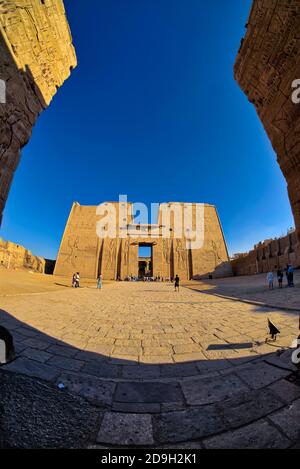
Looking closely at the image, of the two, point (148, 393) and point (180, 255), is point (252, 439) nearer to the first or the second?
point (148, 393)

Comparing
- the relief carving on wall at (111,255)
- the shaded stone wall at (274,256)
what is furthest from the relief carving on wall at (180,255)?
the relief carving on wall at (111,255)

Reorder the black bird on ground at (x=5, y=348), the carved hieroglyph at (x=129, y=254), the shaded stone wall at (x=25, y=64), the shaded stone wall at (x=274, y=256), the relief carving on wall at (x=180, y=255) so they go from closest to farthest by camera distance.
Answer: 1. the black bird on ground at (x=5, y=348)
2. the shaded stone wall at (x=25, y=64)
3. the shaded stone wall at (x=274, y=256)
4. the carved hieroglyph at (x=129, y=254)
5. the relief carving on wall at (x=180, y=255)

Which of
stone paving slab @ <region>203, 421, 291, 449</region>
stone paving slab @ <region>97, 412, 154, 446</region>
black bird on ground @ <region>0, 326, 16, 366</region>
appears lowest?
stone paving slab @ <region>97, 412, 154, 446</region>

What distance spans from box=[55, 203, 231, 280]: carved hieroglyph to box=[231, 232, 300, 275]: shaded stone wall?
4.12 meters

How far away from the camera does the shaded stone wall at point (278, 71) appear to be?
108 inches

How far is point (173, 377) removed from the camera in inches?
95.1

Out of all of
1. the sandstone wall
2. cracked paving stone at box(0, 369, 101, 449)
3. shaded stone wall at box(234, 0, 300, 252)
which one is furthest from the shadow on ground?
the sandstone wall

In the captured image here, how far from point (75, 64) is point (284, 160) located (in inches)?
182

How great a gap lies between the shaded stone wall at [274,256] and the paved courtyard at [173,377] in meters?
15.1

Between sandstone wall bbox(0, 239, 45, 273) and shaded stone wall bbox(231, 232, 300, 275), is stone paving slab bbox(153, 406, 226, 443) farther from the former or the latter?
sandstone wall bbox(0, 239, 45, 273)

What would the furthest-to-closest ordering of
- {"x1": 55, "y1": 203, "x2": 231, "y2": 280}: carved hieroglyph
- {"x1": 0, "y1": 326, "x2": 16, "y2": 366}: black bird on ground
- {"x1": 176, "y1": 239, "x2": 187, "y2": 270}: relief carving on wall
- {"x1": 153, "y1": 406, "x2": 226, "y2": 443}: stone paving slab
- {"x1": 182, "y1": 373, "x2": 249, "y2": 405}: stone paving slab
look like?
{"x1": 176, "y1": 239, "x2": 187, "y2": 270}: relief carving on wall < {"x1": 55, "y1": 203, "x2": 231, "y2": 280}: carved hieroglyph < {"x1": 0, "y1": 326, "x2": 16, "y2": 366}: black bird on ground < {"x1": 182, "y1": 373, "x2": 249, "y2": 405}: stone paving slab < {"x1": 153, "y1": 406, "x2": 226, "y2": 443}: stone paving slab

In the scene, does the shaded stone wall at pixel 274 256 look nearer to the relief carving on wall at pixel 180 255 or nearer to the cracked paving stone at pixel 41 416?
the relief carving on wall at pixel 180 255

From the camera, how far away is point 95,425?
1522 millimetres

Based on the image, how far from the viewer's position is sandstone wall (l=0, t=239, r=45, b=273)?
22.3 meters
